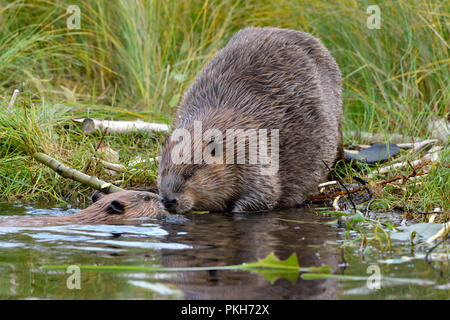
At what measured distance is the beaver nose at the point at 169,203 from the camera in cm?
511

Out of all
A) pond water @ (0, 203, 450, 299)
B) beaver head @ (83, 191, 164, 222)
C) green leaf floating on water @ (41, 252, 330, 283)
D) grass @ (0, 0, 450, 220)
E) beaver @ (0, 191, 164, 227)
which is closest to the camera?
pond water @ (0, 203, 450, 299)

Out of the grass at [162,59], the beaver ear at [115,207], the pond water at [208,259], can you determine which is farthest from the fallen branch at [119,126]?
the pond water at [208,259]

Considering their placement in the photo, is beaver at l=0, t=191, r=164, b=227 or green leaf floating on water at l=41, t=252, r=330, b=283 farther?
beaver at l=0, t=191, r=164, b=227

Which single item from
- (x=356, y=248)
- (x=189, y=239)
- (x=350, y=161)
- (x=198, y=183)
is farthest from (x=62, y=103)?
(x=356, y=248)

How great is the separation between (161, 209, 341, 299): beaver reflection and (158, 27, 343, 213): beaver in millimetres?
218

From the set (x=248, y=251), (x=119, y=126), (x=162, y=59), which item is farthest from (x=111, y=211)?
(x=162, y=59)

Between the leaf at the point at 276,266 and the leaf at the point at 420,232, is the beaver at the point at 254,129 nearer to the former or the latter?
the leaf at the point at 420,232

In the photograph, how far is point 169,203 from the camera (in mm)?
5105

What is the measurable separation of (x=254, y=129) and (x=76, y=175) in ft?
4.72

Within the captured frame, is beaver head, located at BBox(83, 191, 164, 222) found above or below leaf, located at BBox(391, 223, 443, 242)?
below

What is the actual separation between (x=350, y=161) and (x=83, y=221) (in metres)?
2.75

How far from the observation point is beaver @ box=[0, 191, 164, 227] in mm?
4609

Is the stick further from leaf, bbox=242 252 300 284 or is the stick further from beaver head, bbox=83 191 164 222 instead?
leaf, bbox=242 252 300 284

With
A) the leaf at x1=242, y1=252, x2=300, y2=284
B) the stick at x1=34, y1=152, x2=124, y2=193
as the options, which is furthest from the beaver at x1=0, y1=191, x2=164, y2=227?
the leaf at x1=242, y1=252, x2=300, y2=284
